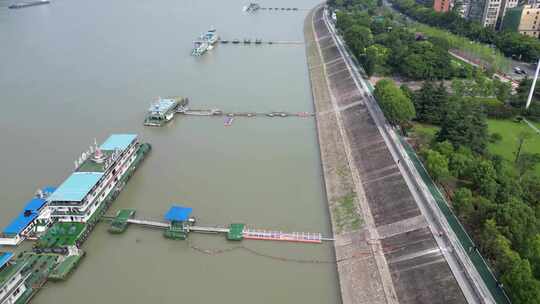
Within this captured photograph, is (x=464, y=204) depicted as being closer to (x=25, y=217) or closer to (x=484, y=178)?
(x=484, y=178)

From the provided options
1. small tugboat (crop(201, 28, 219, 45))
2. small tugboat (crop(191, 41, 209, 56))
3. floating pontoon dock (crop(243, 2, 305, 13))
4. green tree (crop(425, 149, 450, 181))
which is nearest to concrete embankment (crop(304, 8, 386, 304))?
green tree (crop(425, 149, 450, 181))

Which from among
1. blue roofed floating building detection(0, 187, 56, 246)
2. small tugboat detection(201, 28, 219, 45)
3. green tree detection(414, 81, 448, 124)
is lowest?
blue roofed floating building detection(0, 187, 56, 246)

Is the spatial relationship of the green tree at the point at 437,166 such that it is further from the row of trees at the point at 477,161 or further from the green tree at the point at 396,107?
the green tree at the point at 396,107

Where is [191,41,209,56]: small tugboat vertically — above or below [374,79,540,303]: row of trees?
above

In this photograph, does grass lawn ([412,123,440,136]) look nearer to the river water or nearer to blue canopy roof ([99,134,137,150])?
the river water

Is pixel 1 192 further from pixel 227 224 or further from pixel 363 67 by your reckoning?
pixel 363 67

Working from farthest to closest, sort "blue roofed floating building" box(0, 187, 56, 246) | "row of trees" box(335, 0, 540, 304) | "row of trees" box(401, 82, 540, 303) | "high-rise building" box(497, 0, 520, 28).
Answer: "high-rise building" box(497, 0, 520, 28)
"blue roofed floating building" box(0, 187, 56, 246)
"row of trees" box(335, 0, 540, 304)
"row of trees" box(401, 82, 540, 303)

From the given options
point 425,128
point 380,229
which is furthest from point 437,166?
point 425,128
